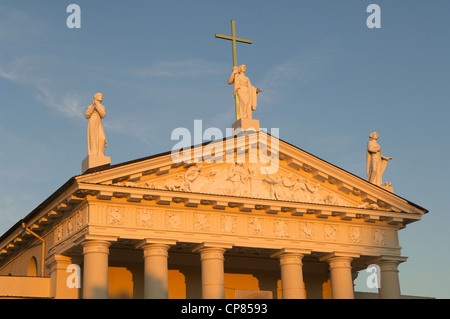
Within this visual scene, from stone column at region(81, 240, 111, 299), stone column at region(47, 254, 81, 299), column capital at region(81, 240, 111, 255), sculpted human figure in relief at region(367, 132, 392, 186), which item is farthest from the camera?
sculpted human figure in relief at region(367, 132, 392, 186)

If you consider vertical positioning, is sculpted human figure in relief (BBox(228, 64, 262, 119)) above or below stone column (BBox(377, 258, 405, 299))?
above

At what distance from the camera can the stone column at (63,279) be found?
27641mm

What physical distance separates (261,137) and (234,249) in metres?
4.16

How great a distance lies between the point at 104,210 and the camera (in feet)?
86.9

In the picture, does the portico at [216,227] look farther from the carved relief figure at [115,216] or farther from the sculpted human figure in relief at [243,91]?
the sculpted human figure in relief at [243,91]

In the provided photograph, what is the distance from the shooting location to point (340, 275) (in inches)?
1166

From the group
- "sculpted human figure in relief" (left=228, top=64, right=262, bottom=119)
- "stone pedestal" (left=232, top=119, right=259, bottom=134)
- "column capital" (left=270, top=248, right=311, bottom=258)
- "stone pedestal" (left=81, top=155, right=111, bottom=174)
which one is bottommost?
"column capital" (left=270, top=248, right=311, bottom=258)

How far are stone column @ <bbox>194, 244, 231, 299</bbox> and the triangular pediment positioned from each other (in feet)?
6.61

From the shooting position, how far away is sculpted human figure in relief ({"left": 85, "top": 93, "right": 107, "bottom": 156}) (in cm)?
2775

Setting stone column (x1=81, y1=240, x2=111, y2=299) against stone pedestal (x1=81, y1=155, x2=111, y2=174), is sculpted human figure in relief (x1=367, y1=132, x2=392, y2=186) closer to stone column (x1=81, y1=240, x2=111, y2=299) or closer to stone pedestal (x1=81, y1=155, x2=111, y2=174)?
stone pedestal (x1=81, y1=155, x2=111, y2=174)

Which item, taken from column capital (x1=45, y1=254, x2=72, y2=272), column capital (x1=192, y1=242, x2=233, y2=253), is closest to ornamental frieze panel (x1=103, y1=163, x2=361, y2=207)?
column capital (x1=192, y1=242, x2=233, y2=253)
